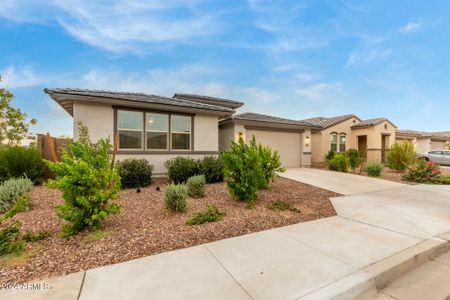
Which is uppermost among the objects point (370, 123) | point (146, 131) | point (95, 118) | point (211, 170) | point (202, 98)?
point (202, 98)

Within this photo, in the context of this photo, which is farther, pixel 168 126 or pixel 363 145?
pixel 363 145

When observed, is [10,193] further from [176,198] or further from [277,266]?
[277,266]

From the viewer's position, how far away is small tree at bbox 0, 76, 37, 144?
46.0ft

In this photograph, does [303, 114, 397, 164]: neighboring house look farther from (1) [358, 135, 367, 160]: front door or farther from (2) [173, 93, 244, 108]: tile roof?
(2) [173, 93, 244, 108]: tile roof

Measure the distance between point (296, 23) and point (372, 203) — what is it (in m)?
10.1

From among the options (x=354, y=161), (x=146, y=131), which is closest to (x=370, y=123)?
(x=354, y=161)

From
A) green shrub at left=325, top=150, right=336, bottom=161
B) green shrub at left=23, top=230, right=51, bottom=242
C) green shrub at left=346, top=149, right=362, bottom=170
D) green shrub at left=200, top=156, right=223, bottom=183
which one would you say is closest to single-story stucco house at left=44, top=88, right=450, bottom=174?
green shrub at left=200, top=156, right=223, bottom=183

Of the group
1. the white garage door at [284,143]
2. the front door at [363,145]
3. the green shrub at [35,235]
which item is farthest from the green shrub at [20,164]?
the front door at [363,145]

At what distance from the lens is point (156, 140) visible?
32.0 ft

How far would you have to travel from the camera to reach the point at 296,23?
36.7 feet

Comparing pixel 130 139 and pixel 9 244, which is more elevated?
pixel 130 139

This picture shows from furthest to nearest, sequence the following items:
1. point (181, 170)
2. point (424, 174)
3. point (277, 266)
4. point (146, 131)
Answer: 1. point (424, 174)
2. point (146, 131)
3. point (181, 170)
4. point (277, 266)

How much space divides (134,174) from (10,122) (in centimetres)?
1448

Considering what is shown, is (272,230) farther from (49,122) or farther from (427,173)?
(49,122)
